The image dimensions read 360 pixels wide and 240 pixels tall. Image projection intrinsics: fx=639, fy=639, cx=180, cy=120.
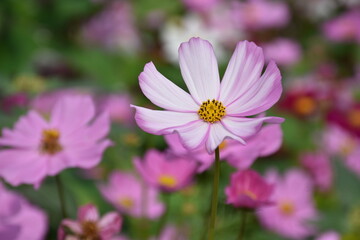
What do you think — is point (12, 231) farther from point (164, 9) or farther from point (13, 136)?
point (164, 9)

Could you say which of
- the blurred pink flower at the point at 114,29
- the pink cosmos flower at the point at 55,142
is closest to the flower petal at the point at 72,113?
the pink cosmos flower at the point at 55,142

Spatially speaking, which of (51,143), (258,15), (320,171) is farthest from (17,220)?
(258,15)

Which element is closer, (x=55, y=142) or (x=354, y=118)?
(x=55, y=142)

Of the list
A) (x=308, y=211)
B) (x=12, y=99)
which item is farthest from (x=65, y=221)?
(x=308, y=211)

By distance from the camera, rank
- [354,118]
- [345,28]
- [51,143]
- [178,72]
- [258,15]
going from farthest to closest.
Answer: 1. [345,28]
2. [258,15]
3. [178,72]
4. [354,118]
5. [51,143]

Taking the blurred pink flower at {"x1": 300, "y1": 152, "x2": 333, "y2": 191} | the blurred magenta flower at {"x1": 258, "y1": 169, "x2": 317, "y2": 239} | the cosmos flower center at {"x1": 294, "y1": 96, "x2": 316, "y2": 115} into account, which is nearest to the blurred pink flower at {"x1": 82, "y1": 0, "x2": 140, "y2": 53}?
the cosmos flower center at {"x1": 294, "y1": 96, "x2": 316, "y2": 115}

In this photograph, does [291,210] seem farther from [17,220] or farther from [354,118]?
[354,118]

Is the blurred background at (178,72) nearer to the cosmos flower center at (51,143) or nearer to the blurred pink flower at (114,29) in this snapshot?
the blurred pink flower at (114,29)
